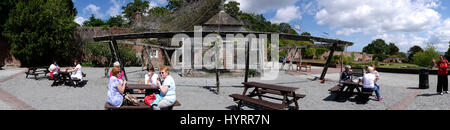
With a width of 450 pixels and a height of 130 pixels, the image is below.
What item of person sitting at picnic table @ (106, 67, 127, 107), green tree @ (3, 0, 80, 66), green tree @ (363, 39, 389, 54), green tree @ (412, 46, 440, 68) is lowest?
person sitting at picnic table @ (106, 67, 127, 107)

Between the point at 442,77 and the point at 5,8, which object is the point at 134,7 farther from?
the point at 442,77

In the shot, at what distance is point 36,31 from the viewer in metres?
21.1

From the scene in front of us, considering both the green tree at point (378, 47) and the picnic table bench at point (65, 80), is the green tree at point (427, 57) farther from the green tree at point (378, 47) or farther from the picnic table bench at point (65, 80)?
the green tree at point (378, 47)

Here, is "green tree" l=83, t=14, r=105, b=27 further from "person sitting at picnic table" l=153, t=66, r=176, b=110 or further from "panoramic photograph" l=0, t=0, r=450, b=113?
"person sitting at picnic table" l=153, t=66, r=176, b=110

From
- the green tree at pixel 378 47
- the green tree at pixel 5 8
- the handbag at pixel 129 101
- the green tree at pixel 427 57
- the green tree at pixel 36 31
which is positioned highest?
the green tree at pixel 378 47

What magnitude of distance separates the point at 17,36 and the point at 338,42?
84.6 feet

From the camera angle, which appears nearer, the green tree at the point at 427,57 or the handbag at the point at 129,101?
the handbag at the point at 129,101

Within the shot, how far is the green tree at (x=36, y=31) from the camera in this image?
822 inches

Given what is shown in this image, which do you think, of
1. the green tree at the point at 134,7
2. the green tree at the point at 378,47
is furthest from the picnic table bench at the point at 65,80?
the green tree at the point at 378,47

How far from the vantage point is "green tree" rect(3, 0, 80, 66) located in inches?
822

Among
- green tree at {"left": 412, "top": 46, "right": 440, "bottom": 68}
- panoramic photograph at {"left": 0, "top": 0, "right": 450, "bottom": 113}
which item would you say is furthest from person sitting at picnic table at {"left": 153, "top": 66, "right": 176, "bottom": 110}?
green tree at {"left": 412, "top": 46, "right": 440, "bottom": 68}

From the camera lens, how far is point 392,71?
19547 mm

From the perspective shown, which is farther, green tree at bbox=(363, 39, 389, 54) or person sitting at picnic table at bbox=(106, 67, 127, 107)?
green tree at bbox=(363, 39, 389, 54)

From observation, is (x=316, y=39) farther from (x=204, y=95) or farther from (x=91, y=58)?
(x=91, y=58)
